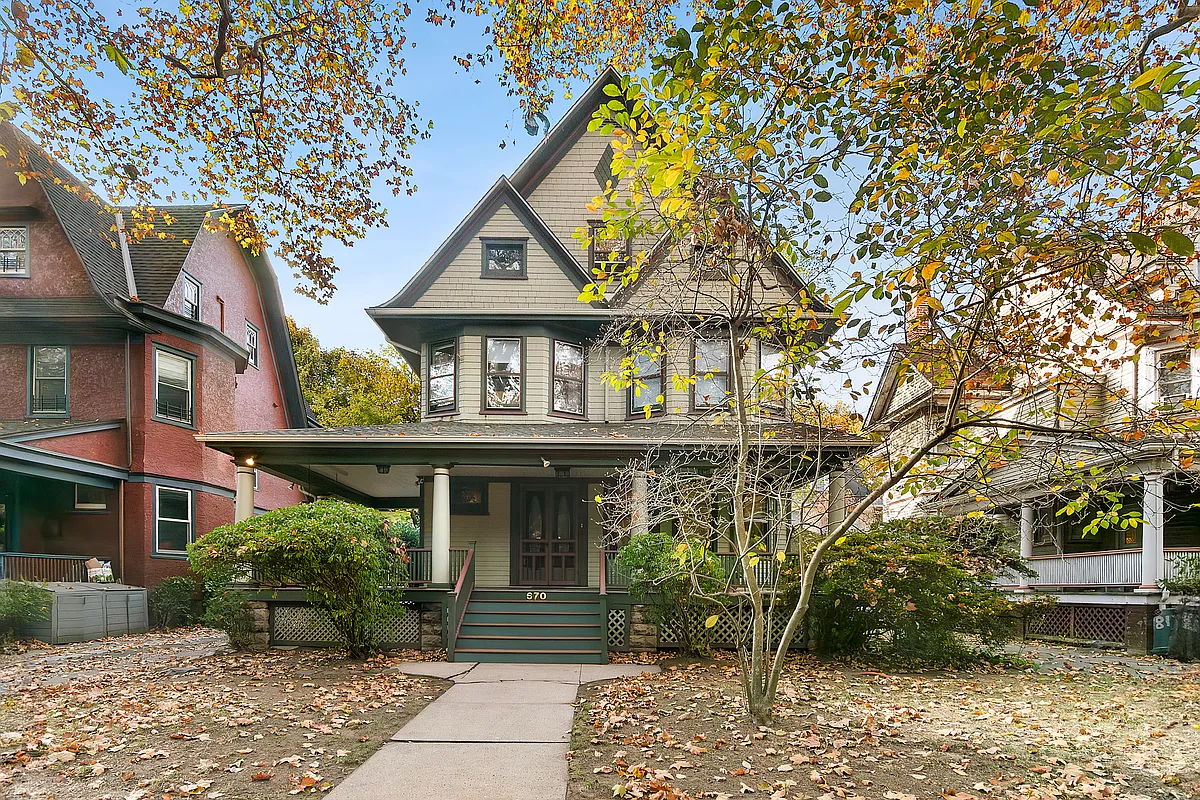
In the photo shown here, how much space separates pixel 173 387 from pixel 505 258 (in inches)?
354

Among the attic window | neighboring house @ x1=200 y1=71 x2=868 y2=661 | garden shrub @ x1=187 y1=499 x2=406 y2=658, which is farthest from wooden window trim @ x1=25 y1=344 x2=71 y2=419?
the attic window

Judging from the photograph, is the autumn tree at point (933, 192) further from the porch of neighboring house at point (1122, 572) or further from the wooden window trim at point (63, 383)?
the wooden window trim at point (63, 383)

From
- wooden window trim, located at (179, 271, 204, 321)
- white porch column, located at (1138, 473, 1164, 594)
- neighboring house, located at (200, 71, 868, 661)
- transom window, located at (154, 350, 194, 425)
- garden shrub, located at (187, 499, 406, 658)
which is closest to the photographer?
garden shrub, located at (187, 499, 406, 658)

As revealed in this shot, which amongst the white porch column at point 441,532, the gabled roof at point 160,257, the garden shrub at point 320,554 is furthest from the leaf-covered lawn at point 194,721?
the gabled roof at point 160,257

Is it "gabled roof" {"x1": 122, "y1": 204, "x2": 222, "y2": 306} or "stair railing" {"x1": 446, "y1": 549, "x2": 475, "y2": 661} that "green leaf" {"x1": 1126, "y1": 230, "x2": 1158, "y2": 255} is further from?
"gabled roof" {"x1": 122, "y1": 204, "x2": 222, "y2": 306}

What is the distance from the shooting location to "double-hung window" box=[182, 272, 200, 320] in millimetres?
18109

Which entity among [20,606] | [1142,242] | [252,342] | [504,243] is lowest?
[20,606]

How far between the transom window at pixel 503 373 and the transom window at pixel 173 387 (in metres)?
8.31

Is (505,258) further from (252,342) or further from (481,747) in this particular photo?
(252,342)

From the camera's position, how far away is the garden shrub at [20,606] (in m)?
11.9

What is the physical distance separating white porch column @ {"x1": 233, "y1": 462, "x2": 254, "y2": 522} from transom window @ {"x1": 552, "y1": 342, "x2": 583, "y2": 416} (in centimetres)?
589

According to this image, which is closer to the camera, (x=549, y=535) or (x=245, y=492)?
(x=245, y=492)

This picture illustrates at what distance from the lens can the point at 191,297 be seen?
60.4 feet

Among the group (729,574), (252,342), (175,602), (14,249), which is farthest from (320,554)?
(252,342)
